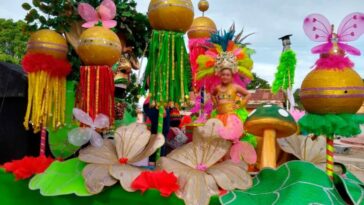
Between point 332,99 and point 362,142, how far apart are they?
18.8 m

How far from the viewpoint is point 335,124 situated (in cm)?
227

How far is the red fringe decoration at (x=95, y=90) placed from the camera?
289cm

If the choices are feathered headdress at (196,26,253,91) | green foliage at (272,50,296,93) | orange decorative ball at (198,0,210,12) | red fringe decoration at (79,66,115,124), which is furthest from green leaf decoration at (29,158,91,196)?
green foliage at (272,50,296,93)

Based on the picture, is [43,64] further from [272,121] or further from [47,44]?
[272,121]

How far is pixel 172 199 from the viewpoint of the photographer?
2.17 m

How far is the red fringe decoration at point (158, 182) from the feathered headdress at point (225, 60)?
1287mm

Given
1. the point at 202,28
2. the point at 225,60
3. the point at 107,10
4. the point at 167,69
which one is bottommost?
the point at 167,69

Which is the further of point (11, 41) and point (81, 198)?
point (11, 41)

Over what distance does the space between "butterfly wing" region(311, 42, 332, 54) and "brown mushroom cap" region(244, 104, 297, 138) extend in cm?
48

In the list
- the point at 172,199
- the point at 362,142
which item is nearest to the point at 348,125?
the point at 172,199

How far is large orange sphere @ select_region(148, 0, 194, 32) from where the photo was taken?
8.91 feet

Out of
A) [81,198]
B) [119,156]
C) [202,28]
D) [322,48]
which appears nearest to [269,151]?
[322,48]

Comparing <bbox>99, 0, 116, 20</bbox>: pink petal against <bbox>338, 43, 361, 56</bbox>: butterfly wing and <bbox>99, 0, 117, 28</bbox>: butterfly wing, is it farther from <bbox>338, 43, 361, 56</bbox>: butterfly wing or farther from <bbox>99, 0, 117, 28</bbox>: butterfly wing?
<bbox>338, 43, 361, 56</bbox>: butterfly wing

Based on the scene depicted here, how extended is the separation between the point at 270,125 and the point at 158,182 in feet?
3.02
